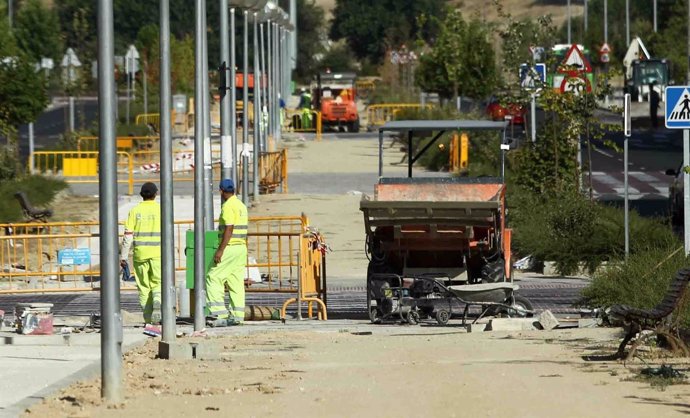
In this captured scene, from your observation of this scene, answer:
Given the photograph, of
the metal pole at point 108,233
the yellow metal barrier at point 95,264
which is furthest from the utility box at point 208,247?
the metal pole at point 108,233

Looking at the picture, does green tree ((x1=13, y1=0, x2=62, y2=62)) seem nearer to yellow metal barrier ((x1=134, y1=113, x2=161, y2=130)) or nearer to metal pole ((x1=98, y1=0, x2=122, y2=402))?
yellow metal barrier ((x1=134, y1=113, x2=161, y2=130))

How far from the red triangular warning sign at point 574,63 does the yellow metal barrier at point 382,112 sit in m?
37.5

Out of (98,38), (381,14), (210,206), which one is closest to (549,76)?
(210,206)

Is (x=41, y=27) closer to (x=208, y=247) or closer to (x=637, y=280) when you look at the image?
(x=208, y=247)

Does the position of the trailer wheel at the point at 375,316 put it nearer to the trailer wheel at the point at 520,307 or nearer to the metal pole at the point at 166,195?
the trailer wheel at the point at 520,307

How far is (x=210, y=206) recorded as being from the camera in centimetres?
2091

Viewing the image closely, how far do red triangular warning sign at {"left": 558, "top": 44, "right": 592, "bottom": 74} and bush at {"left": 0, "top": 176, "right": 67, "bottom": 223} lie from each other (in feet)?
31.9

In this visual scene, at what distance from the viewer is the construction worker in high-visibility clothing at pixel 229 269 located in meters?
19.0

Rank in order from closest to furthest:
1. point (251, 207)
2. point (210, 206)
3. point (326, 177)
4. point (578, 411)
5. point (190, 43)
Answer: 1. point (578, 411)
2. point (210, 206)
3. point (251, 207)
4. point (326, 177)
5. point (190, 43)

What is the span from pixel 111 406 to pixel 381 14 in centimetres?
11413

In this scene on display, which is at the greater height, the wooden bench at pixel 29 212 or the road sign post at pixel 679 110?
the road sign post at pixel 679 110

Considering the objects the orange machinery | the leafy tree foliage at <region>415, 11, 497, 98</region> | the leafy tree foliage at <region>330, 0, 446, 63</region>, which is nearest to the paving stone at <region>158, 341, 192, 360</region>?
the leafy tree foliage at <region>415, 11, 497, 98</region>

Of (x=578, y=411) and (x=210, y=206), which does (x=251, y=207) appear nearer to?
(x=210, y=206)

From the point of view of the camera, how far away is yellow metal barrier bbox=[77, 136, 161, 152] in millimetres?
49950
